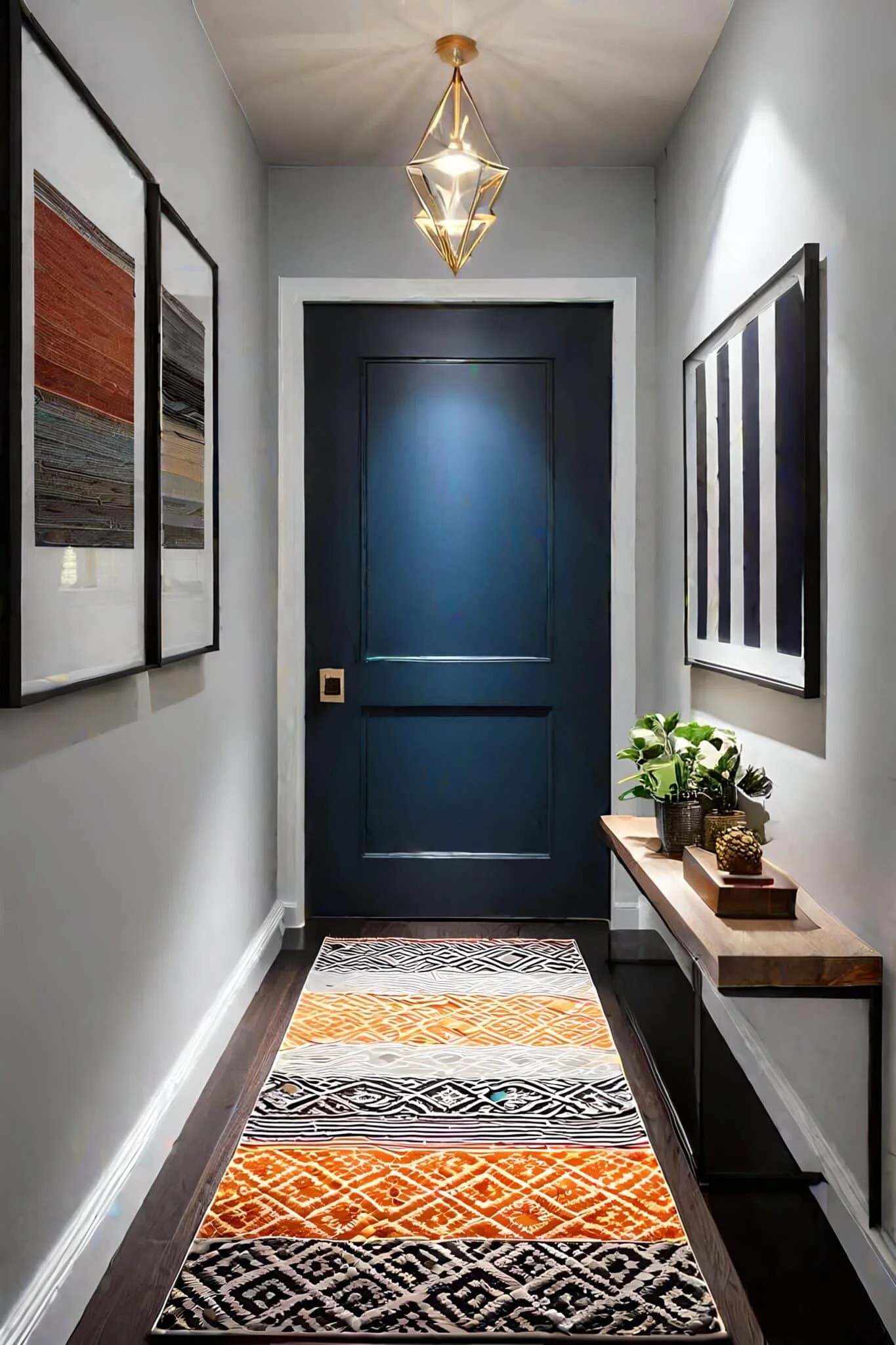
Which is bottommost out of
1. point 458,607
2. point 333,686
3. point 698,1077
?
point 698,1077

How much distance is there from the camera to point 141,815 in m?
2.06

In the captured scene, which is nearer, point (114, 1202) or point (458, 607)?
point (114, 1202)

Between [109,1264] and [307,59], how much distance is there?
2761 millimetres

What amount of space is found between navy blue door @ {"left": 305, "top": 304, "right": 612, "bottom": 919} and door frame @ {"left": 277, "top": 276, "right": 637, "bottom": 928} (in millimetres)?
38

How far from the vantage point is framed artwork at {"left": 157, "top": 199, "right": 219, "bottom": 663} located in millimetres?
2158

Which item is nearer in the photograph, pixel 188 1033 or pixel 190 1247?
pixel 190 1247

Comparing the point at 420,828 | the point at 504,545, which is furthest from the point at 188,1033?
the point at 504,545

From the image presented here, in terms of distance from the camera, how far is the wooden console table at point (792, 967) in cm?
167

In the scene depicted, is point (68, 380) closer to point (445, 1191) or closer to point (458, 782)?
point (445, 1191)

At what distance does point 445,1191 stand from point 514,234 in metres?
2.83

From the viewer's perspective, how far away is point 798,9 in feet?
6.82

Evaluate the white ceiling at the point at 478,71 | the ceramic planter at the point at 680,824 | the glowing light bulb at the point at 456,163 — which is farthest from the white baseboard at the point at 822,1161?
the white ceiling at the point at 478,71

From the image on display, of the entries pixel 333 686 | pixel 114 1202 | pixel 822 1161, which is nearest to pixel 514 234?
pixel 333 686

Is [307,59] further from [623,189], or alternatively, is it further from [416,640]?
[416,640]
